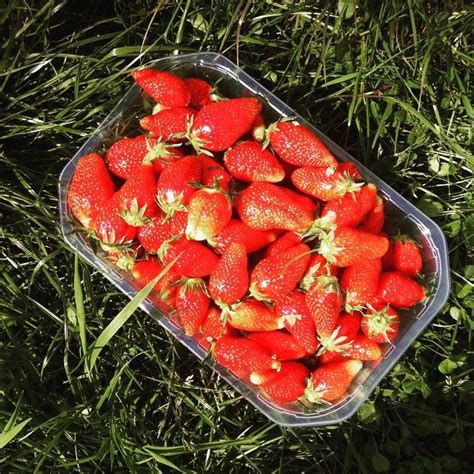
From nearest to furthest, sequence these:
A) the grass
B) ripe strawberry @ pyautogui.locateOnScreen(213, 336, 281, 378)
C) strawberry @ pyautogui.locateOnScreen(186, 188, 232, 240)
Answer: strawberry @ pyautogui.locateOnScreen(186, 188, 232, 240)
ripe strawberry @ pyautogui.locateOnScreen(213, 336, 281, 378)
the grass

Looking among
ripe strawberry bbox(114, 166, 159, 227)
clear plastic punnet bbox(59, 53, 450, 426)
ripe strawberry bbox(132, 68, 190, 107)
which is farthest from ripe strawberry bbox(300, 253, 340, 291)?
ripe strawberry bbox(132, 68, 190, 107)

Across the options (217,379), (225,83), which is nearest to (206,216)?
(225,83)

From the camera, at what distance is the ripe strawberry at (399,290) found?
4.59 feet

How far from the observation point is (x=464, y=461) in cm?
164

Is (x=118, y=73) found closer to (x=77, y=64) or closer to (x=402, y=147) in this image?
(x=77, y=64)

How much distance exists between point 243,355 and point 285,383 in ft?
0.35

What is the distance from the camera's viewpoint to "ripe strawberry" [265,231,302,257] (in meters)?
1.38

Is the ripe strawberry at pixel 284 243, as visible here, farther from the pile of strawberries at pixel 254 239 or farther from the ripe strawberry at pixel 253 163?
the ripe strawberry at pixel 253 163

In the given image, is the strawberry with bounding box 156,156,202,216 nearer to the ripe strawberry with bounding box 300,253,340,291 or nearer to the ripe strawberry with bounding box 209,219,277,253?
the ripe strawberry with bounding box 209,219,277,253

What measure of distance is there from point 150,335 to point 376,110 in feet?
2.55

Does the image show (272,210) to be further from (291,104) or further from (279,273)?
(291,104)

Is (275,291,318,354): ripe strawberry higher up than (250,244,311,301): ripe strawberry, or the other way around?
(250,244,311,301): ripe strawberry

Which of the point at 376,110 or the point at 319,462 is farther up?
the point at 376,110

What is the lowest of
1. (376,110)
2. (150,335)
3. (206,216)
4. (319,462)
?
(319,462)
